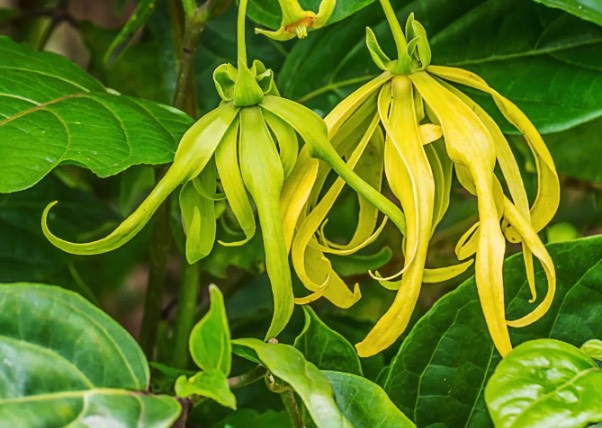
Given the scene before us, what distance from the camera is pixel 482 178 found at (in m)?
0.45

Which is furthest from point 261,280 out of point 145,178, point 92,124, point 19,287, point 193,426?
point 19,287

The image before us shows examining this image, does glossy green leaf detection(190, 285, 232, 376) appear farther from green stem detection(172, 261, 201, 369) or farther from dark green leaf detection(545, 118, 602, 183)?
dark green leaf detection(545, 118, 602, 183)

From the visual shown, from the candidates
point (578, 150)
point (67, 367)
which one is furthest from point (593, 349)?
point (578, 150)

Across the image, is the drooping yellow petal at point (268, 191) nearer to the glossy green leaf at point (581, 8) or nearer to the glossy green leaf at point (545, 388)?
the glossy green leaf at point (545, 388)

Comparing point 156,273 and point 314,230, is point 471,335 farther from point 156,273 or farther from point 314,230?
point 156,273

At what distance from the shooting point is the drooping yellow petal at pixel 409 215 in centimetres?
45

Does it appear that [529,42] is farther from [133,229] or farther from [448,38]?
[133,229]

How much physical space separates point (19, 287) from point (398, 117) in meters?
0.21

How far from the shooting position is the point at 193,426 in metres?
0.67

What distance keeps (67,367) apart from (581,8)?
39 cm

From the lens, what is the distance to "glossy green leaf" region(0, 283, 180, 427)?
1.29ft

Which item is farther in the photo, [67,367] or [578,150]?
[578,150]

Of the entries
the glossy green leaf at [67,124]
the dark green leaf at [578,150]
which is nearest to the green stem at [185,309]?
the glossy green leaf at [67,124]

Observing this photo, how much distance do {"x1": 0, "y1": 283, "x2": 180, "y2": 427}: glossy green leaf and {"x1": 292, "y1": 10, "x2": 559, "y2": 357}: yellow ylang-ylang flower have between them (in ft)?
0.36
